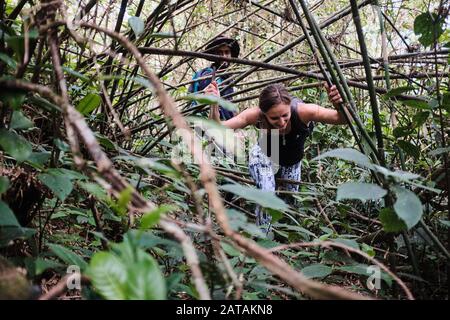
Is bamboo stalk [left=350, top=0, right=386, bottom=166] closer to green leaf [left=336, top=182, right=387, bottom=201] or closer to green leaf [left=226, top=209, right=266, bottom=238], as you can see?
green leaf [left=336, top=182, right=387, bottom=201]

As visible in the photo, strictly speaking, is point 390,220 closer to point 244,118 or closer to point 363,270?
point 363,270

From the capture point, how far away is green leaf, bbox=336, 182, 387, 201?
35.9 inches

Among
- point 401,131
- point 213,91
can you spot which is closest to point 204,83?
point 213,91

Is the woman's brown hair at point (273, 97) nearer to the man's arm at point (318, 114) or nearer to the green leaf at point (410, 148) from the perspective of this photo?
the man's arm at point (318, 114)

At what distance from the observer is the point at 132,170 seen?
207 centimetres

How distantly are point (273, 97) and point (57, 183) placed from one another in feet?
5.63

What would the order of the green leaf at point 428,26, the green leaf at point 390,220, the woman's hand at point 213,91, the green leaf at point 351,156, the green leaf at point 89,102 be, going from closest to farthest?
the green leaf at point 351,156
the green leaf at point 390,220
the green leaf at point 89,102
the green leaf at point 428,26
the woman's hand at point 213,91

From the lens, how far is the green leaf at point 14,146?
3.14 feet

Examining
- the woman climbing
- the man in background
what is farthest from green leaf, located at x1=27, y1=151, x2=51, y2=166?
the man in background

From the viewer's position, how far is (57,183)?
103 centimetres

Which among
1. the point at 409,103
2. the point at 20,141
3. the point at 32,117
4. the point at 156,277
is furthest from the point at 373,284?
the point at 32,117

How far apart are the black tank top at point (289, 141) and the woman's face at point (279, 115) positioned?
7cm

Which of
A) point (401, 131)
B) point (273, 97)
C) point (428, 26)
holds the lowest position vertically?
point (401, 131)

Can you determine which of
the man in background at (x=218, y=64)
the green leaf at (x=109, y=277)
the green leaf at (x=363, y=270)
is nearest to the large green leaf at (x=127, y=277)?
the green leaf at (x=109, y=277)
